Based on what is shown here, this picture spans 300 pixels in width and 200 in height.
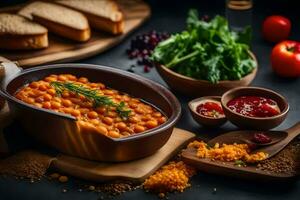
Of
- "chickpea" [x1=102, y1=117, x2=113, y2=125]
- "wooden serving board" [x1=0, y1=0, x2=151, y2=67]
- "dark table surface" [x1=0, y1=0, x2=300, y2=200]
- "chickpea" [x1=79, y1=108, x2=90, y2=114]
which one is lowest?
"dark table surface" [x1=0, y1=0, x2=300, y2=200]

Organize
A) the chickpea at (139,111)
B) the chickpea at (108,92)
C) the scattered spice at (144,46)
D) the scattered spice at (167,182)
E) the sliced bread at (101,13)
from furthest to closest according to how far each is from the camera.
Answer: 1. the sliced bread at (101,13)
2. the scattered spice at (144,46)
3. the chickpea at (108,92)
4. the chickpea at (139,111)
5. the scattered spice at (167,182)

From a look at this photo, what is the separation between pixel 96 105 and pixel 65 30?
109 cm

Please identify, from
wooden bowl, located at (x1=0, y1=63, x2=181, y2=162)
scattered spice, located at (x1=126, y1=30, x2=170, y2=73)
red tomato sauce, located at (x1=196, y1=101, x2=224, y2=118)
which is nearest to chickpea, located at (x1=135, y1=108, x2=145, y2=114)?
wooden bowl, located at (x1=0, y1=63, x2=181, y2=162)

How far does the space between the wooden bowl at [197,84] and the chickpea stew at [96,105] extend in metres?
0.34

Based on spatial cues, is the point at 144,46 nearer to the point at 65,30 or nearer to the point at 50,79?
the point at 65,30

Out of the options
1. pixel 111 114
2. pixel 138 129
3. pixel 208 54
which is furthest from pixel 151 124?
pixel 208 54

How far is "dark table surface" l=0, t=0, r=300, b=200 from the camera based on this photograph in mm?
2871

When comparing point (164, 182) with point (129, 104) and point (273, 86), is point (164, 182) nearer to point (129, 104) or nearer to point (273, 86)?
point (129, 104)

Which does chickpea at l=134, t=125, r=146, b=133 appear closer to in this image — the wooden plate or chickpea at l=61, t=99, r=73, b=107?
the wooden plate

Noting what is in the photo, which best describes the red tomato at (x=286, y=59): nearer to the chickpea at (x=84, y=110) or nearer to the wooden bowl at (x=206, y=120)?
the wooden bowl at (x=206, y=120)

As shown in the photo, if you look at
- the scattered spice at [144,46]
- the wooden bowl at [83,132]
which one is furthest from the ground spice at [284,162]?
the scattered spice at [144,46]

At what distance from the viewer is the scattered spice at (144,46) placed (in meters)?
4.05

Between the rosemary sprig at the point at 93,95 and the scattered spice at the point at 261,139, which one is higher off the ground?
the rosemary sprig at the point at 93,95

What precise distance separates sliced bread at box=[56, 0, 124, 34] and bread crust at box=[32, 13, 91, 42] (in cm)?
14
